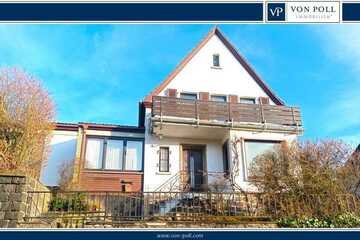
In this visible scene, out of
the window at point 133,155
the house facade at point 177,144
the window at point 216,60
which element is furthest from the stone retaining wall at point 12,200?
the window at point 216,60

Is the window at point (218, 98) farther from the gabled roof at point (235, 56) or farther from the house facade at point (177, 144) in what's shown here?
the gabled roof at point (235, 56)

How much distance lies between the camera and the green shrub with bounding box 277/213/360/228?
646cm

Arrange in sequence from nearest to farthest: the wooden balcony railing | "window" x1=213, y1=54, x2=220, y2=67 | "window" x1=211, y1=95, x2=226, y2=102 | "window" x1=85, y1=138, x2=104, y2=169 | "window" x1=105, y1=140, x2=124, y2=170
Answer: the wooden balcony railing
"window" x1=85, y1=138, x2=104, y2=169
"window" x1=105, y1=140, x2=124, y2=170
"window" x1=211, y1=95, x2=226, y2=102
"window" x1=213, y1=54, x2=220, y2=67

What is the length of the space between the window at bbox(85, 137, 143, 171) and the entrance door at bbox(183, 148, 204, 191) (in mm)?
2059

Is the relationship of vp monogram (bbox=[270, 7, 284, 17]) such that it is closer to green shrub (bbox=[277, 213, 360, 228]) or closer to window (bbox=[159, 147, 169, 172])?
green shrub (bbox=[277, 213, 360, 228])

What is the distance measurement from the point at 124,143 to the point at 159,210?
19.3 ft

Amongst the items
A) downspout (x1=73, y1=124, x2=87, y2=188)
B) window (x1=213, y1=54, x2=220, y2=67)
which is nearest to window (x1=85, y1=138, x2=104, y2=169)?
downspout (x1=73, y1=124, x2=87, y2=188)

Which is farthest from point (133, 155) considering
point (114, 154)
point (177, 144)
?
A: point (177, 144)

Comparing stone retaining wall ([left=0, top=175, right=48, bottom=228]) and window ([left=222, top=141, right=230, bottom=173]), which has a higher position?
window ([left=222, top=141, right=230, bottom=173])

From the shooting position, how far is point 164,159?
44.2 feet

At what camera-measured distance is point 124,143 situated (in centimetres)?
1369

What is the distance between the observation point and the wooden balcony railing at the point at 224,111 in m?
12.9

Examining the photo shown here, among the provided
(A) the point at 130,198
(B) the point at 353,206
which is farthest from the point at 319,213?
(A) the point at 130,198
